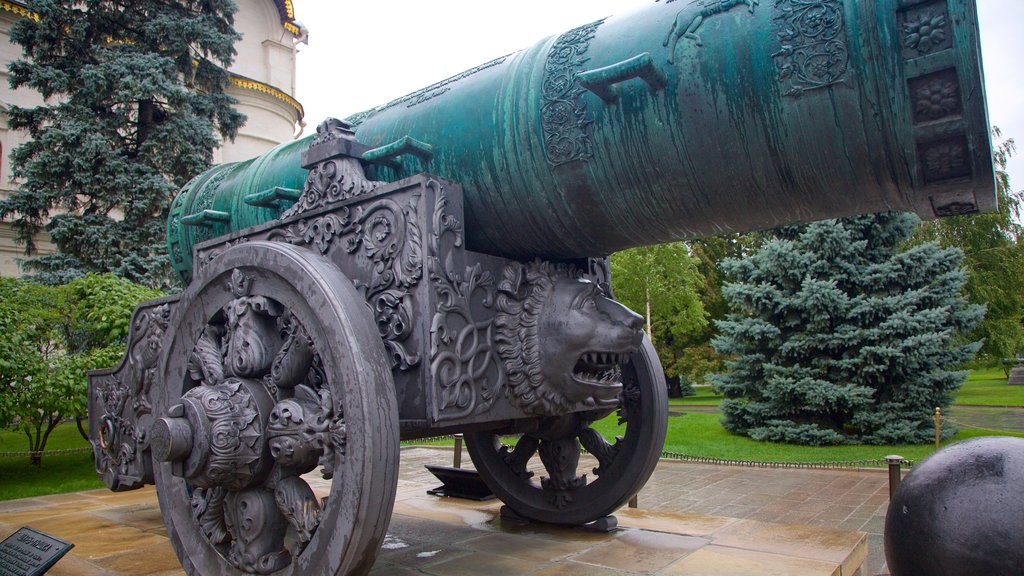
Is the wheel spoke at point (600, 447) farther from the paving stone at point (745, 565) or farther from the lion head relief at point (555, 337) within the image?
the lion head relief at point (555, 337)

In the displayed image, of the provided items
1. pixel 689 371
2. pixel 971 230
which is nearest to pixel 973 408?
pixel 971 230

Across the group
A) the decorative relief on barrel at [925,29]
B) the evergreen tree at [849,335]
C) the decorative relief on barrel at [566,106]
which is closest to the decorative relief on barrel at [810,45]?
the decorative relief on barrel at [925,29]

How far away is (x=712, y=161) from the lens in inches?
90.7

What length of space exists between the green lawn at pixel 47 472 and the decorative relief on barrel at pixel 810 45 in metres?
7.92

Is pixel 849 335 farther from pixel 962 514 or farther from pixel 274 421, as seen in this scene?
pixel 274 421

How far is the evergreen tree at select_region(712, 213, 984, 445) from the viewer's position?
11.0 m

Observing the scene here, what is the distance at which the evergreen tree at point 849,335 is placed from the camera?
432 inches

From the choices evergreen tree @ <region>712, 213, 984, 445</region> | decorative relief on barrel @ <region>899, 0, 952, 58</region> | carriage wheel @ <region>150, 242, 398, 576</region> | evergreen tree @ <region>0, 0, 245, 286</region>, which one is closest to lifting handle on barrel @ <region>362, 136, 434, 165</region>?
carriage wheel @ <region>150, 242, 398, 576</region>

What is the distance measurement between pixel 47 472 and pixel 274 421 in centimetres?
816

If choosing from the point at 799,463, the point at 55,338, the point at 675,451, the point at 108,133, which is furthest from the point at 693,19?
the point at 108,133

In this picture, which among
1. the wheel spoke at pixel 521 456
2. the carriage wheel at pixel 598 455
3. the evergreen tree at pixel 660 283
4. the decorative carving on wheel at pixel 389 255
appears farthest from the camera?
the evergreen tree at pixel 660 283

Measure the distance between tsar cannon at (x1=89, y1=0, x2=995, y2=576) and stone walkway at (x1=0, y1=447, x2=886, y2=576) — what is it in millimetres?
668

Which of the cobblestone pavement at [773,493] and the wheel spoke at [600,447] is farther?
the cobblestone pavement at [773,493]

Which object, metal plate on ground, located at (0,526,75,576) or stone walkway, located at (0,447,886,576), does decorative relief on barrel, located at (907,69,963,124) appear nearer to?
stone walkway, located at (0,447,886,576)
